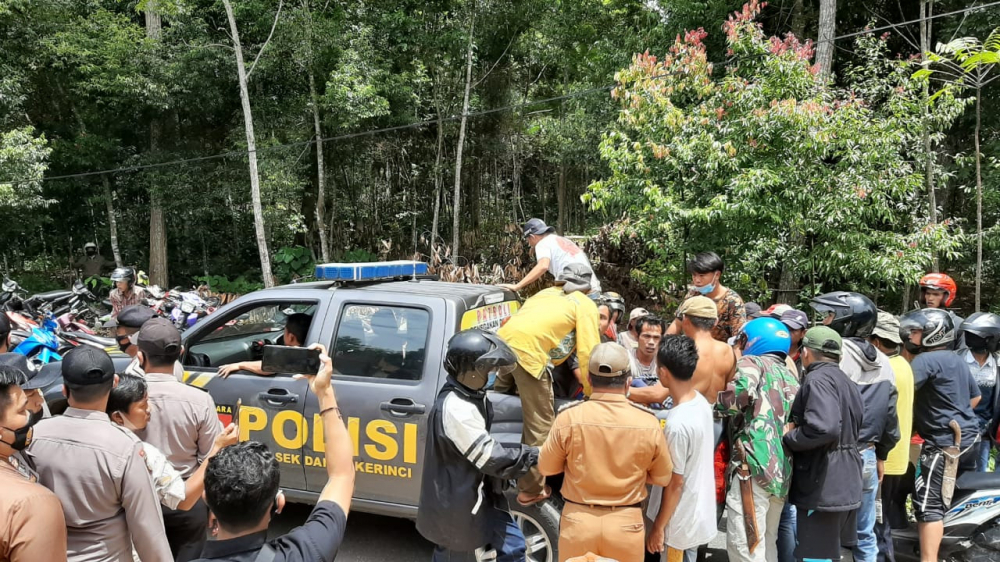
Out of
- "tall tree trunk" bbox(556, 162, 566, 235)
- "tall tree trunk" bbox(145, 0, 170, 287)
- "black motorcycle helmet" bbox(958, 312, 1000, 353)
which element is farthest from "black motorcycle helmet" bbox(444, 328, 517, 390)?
"tall tree trunk" bbox(556, 162, 566, 235)

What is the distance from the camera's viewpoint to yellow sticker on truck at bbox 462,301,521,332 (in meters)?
4.02

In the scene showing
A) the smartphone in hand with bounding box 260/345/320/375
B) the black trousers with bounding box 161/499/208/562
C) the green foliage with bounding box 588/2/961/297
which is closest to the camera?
the smartphone in hand with bounding box 260/345/320/375

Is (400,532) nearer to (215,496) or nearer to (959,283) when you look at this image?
(215,496)

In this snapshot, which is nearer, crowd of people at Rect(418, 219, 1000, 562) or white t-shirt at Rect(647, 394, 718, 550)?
crowd of people at Rect(418, 219, 1000, 562)

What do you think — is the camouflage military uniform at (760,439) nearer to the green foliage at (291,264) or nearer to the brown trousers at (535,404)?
the brown trousers at (535,404)

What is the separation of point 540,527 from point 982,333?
320cm

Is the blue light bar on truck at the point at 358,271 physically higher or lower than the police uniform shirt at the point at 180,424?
higher

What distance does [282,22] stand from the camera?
565 inches

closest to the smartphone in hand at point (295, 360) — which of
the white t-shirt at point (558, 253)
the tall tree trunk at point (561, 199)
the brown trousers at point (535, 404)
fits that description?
the brown trousers at point (535, 404)

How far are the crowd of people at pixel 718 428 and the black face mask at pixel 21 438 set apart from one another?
146cm

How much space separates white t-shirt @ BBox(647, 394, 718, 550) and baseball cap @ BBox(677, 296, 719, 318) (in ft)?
2.04

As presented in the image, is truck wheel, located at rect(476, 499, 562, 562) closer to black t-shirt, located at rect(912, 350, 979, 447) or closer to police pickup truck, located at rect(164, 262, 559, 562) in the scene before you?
police pickup truck, located at rect(164, 262, 559, 562)

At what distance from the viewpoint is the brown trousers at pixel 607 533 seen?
8.77ft

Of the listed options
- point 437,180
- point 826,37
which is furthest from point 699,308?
point 437,180
